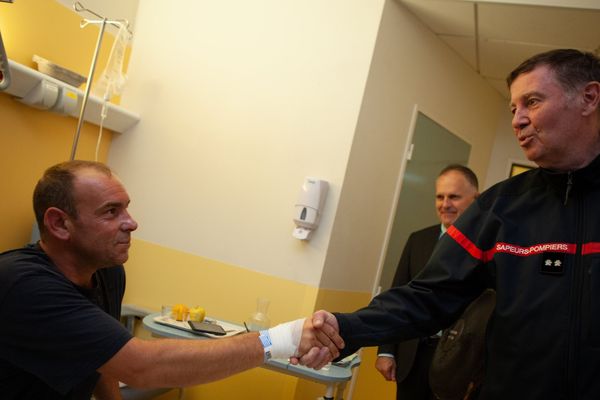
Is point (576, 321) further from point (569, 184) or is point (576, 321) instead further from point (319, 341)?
point (319, 341)

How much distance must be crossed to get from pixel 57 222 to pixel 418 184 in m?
3.15

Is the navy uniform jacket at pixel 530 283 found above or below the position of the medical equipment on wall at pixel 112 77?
below

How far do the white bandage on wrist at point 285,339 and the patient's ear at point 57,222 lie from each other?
0.67 m

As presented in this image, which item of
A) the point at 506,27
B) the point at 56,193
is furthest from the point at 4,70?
the point at 506,27

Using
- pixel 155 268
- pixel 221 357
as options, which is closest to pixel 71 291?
pixel 221 357

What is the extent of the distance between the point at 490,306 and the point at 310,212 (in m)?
1.51

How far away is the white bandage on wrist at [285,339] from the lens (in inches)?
72.4

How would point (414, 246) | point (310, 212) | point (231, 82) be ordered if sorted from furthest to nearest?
point (231, 82)
point (310, 212)
point (414, 246)

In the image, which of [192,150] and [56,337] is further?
[192,150]

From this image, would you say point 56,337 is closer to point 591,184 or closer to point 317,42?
point 591,184

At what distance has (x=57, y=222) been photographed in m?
1.78

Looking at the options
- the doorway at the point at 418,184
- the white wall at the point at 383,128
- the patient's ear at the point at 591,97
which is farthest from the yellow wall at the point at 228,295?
the patient's ear at the point at 591,97

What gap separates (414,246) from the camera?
3.17m

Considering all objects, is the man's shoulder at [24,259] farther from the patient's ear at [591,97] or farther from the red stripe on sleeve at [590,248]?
the patient's ear at [591,97]
